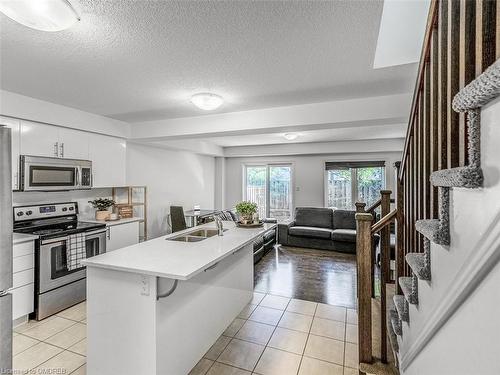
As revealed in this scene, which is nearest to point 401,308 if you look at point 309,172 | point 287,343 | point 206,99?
point 287,343

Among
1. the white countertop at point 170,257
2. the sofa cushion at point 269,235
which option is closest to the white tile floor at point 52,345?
the white countertop at point 170,257

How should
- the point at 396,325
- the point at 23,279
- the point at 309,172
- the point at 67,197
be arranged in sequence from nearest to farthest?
the point at 396,325 → the point at 23,279 → the point at 67,197 → the point at 309,172

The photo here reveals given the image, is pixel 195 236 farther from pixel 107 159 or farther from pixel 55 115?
pixel 55 115

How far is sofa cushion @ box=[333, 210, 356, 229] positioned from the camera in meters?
6.15

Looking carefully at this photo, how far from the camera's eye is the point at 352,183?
6.73 metres

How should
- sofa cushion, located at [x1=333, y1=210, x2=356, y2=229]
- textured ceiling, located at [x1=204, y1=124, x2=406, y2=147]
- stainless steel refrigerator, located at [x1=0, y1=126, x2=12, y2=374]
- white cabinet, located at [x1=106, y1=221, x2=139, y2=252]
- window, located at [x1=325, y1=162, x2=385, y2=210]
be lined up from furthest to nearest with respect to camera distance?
window, located at [x1=325, y1=162, x2=385, y2=210] < sofa cushion, located at [x1=333, y1=210, x2=356, y2=229] < textured ceiling, located at [x1=204, y1=124, x2=406, y2=147] < white cabinet, located at [x1=106, y1=221, x2=139, y2=252] < stainless steel refrigerator, located at [x1=0, y1=126, x2=12, y2=374]

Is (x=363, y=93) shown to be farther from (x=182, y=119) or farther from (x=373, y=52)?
(x=182, y=119)

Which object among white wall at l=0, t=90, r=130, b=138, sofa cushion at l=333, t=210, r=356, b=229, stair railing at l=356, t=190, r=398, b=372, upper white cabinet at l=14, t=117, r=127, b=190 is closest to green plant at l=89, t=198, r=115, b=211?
upper white cabinet at l=14, t=117, r=127, b=190

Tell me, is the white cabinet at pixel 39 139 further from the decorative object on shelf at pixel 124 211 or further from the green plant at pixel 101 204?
the decorative object on shelf at pixel 124 211

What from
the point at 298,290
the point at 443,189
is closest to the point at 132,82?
the point at 443,189

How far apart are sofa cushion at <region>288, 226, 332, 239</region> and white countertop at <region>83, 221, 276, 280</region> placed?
3.47 m

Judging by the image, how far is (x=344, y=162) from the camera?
6.71 metres

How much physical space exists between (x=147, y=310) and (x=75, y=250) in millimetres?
1914

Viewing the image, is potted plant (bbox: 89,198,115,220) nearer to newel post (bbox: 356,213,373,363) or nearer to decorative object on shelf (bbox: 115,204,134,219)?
decorative object on shelf (bbox: 115,204,134,219)
